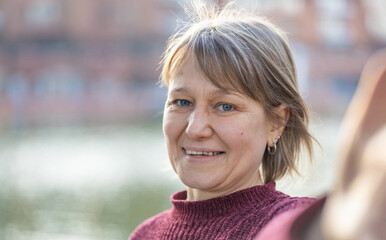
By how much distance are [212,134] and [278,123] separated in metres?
0.16

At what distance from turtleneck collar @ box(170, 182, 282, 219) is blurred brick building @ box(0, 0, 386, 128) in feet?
66.0

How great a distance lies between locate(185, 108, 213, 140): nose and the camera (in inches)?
43.6

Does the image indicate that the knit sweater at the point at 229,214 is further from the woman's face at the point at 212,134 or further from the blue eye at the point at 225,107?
the blue eye at the point at 225,107

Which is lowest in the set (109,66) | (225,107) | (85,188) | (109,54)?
(85,188)

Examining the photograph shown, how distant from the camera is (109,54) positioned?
2472 centimetres

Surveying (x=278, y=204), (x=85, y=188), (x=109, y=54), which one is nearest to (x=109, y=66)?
(x=109, y=54)

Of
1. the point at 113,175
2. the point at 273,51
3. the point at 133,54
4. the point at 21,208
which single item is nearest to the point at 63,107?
the point at 133,54

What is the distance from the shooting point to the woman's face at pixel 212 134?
3.63ft

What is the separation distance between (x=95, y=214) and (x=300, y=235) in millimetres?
6306

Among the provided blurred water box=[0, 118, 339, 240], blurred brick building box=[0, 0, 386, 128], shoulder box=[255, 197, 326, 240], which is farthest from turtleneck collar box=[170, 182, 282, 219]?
blurred brick building box=[0, 0, 386, 128]

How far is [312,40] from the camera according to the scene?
26.5 m

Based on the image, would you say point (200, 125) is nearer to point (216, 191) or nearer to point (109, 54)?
point (216, 191)

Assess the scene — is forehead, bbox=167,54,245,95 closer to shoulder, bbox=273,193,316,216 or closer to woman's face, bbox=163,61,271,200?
woman's face, bbox=163,61,271,200

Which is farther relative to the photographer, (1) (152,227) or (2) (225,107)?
(1) (152,227)
